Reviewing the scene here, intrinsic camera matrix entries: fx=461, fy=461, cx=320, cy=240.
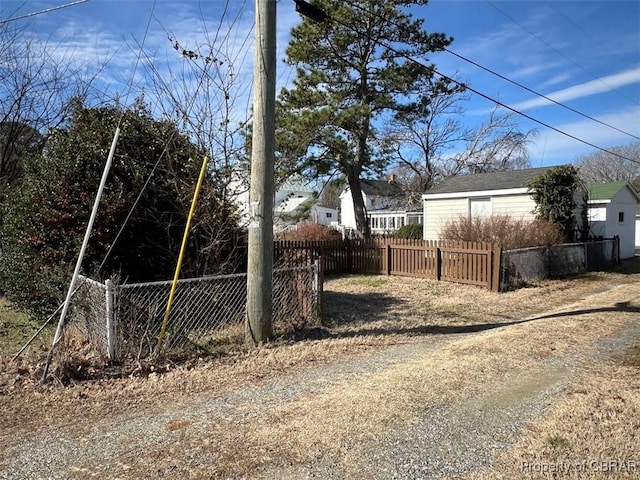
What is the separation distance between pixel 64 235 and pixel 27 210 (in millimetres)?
763

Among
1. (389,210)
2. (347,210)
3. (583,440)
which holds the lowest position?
(583,440)

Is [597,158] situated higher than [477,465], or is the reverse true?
[597,158]

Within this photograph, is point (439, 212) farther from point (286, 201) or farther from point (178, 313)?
point (178, 313)

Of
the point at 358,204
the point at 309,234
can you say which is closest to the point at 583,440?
the point at 309,234

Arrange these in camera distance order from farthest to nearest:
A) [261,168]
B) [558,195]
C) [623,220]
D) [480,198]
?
[623,220] → [480,198] → [558,195] → [261,168]

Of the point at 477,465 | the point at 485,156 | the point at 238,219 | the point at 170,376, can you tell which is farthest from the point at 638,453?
the point at 485,156

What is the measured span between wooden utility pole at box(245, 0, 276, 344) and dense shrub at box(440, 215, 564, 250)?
891 cm

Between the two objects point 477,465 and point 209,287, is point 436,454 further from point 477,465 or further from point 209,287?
point 209,287

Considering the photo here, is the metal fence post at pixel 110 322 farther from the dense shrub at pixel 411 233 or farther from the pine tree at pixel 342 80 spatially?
the dense shrub at pixel 411 233

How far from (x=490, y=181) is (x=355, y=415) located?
1762 cm

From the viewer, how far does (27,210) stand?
6.63 metres

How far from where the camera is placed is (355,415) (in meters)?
3.71

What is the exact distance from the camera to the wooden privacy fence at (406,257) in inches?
436

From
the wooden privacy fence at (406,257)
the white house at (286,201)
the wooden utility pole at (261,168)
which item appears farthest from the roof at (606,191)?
the wooden utility pole at (261,168)
